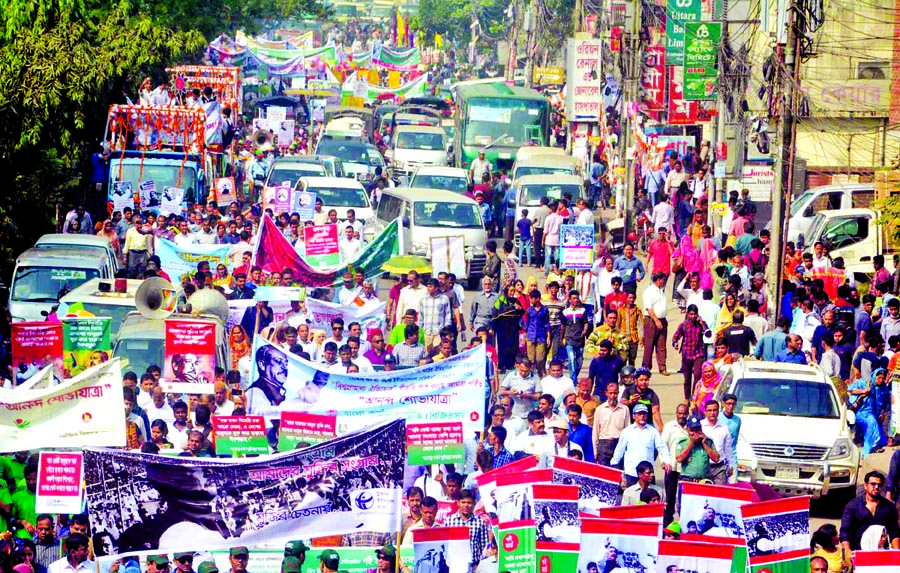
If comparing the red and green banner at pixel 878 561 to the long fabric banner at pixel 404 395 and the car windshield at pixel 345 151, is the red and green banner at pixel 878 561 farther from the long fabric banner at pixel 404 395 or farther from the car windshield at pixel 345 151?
the car windshield at pixel 345 151

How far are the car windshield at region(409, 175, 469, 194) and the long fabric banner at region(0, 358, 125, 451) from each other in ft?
67.5

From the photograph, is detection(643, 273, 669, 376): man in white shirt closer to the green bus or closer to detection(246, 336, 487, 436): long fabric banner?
detection(246, 336, 487, 436): long fabric banner

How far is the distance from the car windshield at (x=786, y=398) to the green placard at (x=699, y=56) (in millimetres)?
17718

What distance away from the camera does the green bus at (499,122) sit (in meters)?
43.7

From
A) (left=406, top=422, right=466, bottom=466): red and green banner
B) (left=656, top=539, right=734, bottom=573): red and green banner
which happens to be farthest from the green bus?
(left=656, top=539, right=734, bottom=573): red and green banner

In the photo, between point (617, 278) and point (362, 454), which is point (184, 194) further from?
point (362, 454)

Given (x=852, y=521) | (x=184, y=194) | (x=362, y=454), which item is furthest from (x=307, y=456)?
(x=184, y=194)

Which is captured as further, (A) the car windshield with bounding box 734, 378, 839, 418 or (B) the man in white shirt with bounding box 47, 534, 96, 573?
(A) the car windshield with bounding box 734, 378, 839, 418

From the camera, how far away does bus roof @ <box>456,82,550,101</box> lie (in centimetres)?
4481

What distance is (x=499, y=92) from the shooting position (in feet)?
148

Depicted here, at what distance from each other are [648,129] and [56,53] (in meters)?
22.3

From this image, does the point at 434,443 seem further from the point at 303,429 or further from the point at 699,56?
the point at 699,56

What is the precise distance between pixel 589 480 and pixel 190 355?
5.50 meters

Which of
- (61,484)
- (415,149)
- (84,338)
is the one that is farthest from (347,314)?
(415,149)
